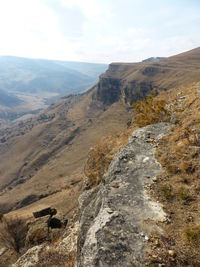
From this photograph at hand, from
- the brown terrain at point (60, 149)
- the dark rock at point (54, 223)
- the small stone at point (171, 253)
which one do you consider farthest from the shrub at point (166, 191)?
the brown terrain at point (60, 149)

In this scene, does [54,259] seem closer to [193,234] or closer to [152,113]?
[193,234]

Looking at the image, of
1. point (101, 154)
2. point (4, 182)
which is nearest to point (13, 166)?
point (4, 182)

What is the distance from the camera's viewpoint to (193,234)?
30.5 feet

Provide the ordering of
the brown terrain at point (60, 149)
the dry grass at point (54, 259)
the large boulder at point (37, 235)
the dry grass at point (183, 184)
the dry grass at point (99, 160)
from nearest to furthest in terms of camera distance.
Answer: the dry grass at point (183, 184) → the dry grass at point (54, 259) → the dry grass at point (99, 160) → the large boulder at point (37, 235) → the brown terrain at point (60, 149)

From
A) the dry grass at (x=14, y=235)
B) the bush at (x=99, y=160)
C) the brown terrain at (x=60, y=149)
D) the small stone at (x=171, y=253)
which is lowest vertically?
the brown terrain at (x=60, y=149)

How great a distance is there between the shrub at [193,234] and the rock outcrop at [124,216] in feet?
Answer: 3.18

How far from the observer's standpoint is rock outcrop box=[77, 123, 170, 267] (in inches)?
355

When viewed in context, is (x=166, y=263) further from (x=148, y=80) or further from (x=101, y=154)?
(x=148, y=80)

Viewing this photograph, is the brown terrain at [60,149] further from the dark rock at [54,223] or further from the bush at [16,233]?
the dark rock at [54,223]

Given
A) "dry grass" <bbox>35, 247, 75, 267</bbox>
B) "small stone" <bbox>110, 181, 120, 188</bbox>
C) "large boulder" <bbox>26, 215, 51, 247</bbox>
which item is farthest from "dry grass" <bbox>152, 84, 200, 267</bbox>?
"large boulder" <bbox>26, 215, 51, 247</bbox>

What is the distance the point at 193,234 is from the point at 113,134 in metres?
20.1

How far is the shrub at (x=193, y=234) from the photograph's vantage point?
9.14 m

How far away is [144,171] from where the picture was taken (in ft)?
44.9

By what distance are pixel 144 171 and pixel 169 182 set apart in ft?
5.03
